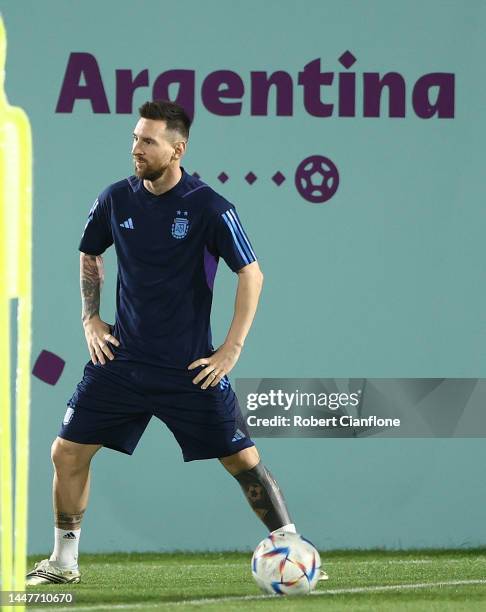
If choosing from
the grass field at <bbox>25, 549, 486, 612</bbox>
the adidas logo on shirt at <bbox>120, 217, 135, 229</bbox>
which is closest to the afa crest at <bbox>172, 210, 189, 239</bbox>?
the adidas logo on shirt at <bbox>120, 217, 135, 229</bbox>

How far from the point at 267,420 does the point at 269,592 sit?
219cm

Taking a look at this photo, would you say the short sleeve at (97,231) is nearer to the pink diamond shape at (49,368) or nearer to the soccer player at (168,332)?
the soccer player at (168,332)

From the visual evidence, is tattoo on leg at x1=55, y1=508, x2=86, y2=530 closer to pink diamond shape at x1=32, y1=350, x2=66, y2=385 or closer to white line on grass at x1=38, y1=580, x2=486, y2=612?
white line on grass at x1=38, y1=580, x2=486, y2=612

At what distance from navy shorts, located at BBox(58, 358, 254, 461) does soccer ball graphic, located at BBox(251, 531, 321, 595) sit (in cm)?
42

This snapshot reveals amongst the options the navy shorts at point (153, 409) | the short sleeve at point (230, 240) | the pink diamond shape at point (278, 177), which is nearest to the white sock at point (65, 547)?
the navy shorts at point (153, 409)

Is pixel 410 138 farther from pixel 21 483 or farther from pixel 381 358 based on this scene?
pixel 21 483

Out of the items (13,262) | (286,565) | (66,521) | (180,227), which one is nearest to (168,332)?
(180,227)

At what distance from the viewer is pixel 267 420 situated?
20.2 ft

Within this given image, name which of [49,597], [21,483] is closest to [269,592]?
[49,597]

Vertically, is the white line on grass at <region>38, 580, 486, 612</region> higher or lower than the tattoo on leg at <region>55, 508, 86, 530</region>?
lower

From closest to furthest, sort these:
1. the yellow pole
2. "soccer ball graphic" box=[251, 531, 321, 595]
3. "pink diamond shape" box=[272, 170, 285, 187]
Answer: the yellow pole < "soccer ball graphic" box=[251, 531, 321, 595] < "pink diamond shape" box=[272, 170, 285, 187]

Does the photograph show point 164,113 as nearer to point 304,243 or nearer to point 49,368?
point 304,243

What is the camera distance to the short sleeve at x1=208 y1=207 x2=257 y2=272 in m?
4.20

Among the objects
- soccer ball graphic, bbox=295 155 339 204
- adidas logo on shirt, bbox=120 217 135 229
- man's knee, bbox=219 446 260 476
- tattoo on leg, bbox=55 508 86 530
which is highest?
soccer ball graphic, bbox=295 155 339 204
